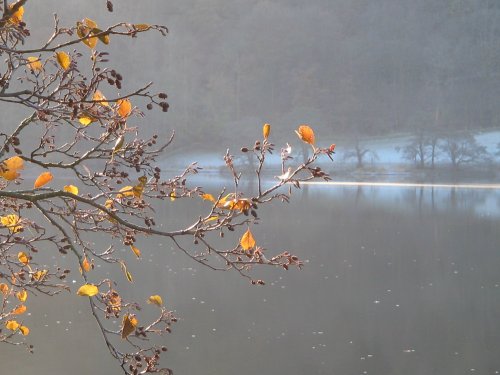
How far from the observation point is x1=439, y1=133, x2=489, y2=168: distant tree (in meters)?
25.2

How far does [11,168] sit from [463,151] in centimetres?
2541

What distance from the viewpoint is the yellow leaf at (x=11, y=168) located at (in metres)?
1.07

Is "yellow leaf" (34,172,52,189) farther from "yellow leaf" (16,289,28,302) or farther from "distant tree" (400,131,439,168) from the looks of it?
"distant tree" (400,131,439,168)

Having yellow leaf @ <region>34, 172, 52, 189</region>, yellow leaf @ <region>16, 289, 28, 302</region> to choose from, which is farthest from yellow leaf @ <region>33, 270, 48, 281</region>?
yellow leaf @ <region>34, 172, 52, 189</region>

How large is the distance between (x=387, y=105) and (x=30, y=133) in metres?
14.4

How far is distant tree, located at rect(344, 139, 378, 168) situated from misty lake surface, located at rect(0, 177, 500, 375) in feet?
48.2

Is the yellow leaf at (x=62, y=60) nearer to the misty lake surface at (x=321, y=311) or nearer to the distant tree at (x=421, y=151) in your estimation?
the misty lake surface at (x=321, y=311)

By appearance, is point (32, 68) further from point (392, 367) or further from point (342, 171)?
point (342, 171)

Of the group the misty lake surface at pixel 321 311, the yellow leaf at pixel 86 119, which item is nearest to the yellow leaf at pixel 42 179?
the yellow leaf at pixel 86 119

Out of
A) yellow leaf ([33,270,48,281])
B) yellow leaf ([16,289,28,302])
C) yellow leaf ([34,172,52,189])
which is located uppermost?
yellow leaf ([34,172,52,189])

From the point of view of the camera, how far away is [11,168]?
1.07m

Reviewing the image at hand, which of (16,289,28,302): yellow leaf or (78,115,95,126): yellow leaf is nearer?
(78,115,95,126): yellow leaf

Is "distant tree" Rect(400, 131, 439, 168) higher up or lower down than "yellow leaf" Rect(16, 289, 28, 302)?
higher up

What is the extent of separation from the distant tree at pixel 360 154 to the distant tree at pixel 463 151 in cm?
238
